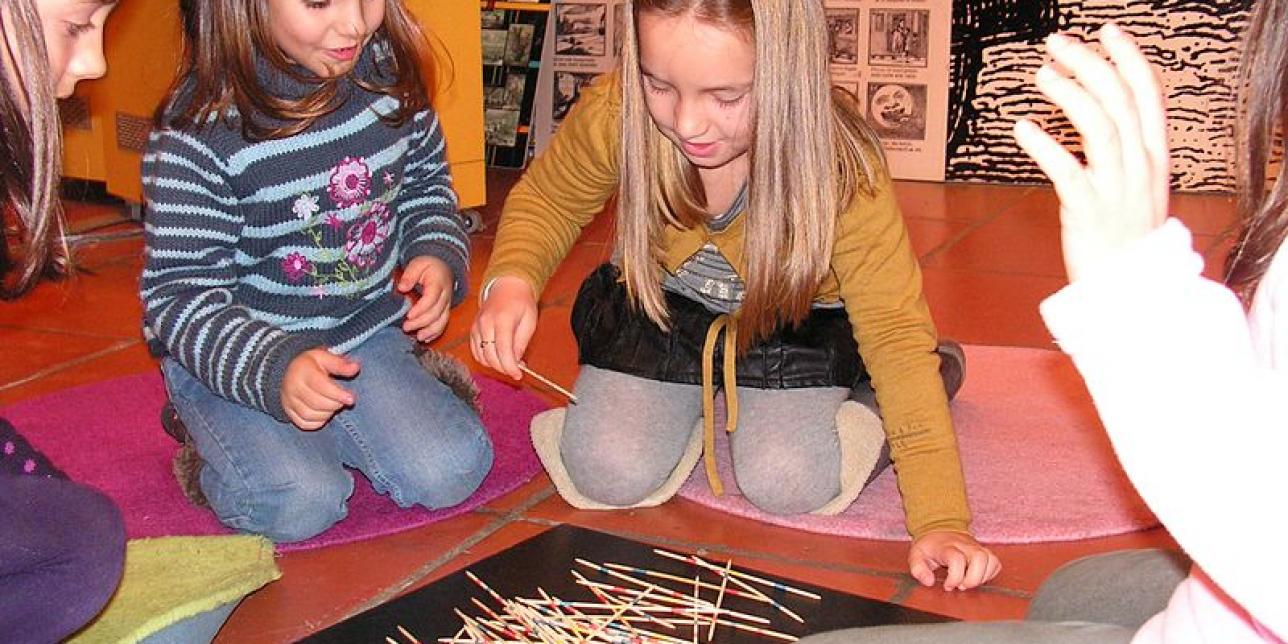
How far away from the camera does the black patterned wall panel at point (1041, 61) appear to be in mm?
3223

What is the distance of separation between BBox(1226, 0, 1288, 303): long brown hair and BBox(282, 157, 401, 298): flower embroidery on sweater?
1.06 meters

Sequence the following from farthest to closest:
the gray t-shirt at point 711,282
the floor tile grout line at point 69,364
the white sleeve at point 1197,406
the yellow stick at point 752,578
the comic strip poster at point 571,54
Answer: the comic strip poster at point 571,54 → the floor tile grout line at point 69,364 → the gray t-shirt at point 711,282 → the yellow stick at point 752,578 → the white sleeve at point 1197,406

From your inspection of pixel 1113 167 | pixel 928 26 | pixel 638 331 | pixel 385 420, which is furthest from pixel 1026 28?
pixel 1113 167

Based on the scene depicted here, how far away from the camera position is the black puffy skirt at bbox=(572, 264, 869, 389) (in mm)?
1763

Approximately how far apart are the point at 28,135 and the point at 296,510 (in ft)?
1.89

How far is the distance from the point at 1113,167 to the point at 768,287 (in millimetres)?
878

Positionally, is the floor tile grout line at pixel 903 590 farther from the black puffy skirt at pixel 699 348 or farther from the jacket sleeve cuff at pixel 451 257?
the jacket sleeve cuff at pixel 451 257

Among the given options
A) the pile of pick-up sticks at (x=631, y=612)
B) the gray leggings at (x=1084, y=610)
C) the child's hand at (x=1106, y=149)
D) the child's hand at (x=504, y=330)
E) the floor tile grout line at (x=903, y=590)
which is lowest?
the floor tile grout line at (x=903, y=590)

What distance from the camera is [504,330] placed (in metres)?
1.56

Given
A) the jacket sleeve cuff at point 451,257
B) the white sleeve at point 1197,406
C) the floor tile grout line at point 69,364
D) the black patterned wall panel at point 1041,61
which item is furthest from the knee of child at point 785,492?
the black patterned wall panel at point 1041,61

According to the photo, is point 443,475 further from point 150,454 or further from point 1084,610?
point 1084,610

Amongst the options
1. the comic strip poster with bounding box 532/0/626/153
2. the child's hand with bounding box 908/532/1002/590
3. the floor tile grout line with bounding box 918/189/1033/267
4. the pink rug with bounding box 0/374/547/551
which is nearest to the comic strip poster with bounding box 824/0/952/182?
the floor tile grout line with bounding box 918/189/1033/267

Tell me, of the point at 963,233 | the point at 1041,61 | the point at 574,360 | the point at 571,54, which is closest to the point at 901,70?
the point at 1041,61

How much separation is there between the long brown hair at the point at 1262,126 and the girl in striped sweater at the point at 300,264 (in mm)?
927
